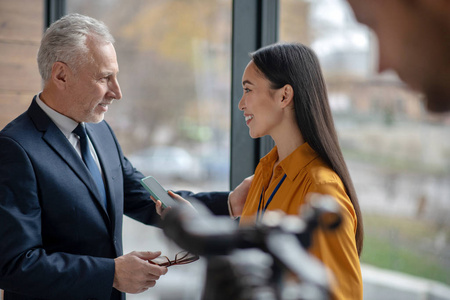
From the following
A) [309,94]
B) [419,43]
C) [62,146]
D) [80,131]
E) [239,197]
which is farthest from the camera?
[239,197]

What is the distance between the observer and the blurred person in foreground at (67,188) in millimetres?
1560

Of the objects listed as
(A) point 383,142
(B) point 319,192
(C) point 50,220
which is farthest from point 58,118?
(A) point 383,142

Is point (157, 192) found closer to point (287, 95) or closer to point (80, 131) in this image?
point (80, 131)

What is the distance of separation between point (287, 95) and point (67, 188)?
83cm

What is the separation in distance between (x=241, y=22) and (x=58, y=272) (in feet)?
4.30

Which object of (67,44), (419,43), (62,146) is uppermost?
(419,43)

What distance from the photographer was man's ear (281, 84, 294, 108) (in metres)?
1.49

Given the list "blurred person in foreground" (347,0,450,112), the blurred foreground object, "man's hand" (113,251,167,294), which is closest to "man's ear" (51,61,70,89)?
"man's hand" (113,251,167,294)

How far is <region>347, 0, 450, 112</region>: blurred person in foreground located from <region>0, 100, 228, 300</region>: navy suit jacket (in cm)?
111

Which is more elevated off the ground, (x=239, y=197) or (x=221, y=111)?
(x=221, y=111)

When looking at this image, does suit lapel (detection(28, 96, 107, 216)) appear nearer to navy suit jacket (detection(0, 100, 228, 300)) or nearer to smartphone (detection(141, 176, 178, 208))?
navy suit jacket (detection(0, 100, 228, 300))

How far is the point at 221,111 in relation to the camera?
2742 mm

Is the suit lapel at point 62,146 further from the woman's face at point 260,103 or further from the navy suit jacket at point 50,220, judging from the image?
the woman's face at point 260,103

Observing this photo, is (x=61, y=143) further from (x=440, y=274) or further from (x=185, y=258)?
(x=440, y=274)
